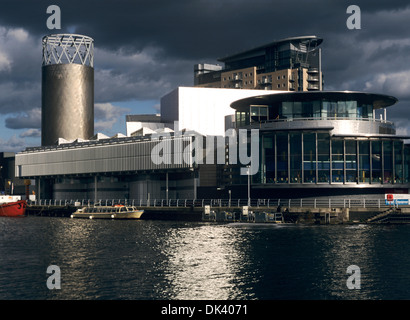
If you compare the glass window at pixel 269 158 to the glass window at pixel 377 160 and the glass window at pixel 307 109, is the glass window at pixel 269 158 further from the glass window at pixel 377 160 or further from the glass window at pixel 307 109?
the glass window at pixel 377 160

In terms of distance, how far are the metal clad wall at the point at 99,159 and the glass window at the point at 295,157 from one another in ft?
95.5

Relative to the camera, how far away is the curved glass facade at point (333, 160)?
339ft

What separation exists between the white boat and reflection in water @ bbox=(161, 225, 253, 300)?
39400 mm

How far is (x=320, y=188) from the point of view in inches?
4099

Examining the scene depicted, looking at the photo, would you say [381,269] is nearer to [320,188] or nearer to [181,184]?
[320,188]

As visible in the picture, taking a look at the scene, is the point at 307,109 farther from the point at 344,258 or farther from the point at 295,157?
the point at 344,258

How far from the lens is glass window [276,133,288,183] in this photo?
348ft

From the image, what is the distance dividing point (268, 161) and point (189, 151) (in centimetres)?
2533

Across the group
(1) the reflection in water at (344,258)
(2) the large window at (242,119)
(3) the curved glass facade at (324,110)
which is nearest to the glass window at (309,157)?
(3) the curved glass facade at (324,110)

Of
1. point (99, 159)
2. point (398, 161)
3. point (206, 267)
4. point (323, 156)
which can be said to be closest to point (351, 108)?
point (398, 161)

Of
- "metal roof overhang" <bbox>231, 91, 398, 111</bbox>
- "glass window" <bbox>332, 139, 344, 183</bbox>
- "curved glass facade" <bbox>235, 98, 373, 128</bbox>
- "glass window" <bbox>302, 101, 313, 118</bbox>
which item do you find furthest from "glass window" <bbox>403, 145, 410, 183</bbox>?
"glass window" <bbox>302, 101, 313, 118</bbox>

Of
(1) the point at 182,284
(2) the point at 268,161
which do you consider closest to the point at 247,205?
(2) the point at 268,161

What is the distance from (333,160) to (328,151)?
6.28ft

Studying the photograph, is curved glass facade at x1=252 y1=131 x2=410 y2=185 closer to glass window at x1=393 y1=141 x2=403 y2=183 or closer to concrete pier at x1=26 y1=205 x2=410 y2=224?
glass window at x1=393 y1=141 x2=403 y2=183
